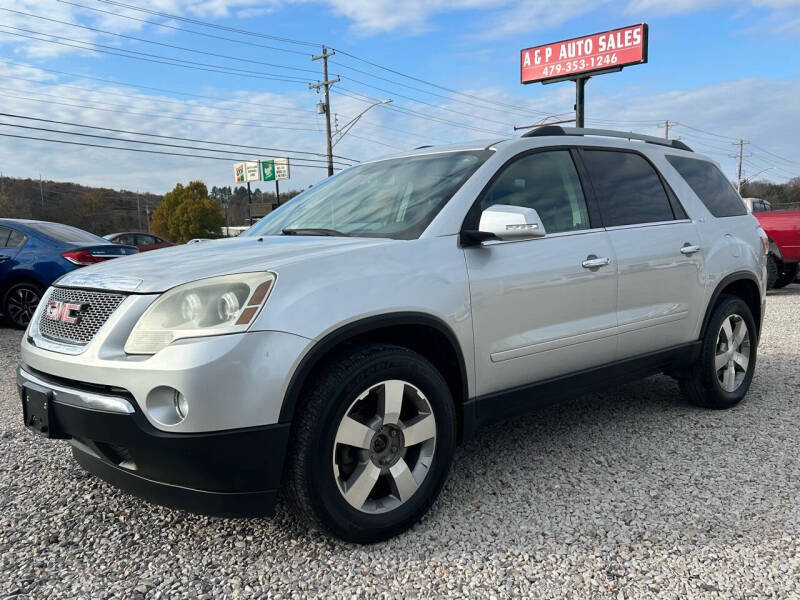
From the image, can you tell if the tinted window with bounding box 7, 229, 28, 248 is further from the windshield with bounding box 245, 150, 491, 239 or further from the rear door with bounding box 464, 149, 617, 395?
the rear door with bounding box 464, 149, 617, 395

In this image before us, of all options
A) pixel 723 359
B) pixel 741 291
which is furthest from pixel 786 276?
pixel 723 359

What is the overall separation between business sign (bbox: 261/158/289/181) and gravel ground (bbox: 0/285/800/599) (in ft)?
180

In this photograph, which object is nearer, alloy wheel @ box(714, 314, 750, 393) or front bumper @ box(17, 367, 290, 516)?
front bumper @ box(17, 367, 290, 516)

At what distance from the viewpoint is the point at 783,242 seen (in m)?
10.8

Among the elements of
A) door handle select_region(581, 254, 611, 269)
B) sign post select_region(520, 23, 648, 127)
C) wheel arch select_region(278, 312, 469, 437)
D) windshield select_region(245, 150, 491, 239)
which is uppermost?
sign post select_region(520, 23, 648, 127)

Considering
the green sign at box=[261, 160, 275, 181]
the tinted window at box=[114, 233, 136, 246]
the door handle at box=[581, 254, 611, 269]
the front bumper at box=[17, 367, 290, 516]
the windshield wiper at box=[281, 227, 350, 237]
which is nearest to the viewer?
the front bumper at box=[17, 367, 290, 516]

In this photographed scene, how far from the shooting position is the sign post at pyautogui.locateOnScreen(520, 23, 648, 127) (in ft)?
91.4

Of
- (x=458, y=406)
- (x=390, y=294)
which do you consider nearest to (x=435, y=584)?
(x=458, y=406)

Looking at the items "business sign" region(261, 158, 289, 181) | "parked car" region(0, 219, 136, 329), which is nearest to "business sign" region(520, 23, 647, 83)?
"parked car" region(0, 219, 136, 329)

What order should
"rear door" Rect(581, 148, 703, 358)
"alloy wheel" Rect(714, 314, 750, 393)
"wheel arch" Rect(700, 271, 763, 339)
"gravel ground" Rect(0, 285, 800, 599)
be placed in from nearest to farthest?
1. "gravel ground" Rect(0, 285, 800, 599)
2. "rear door" Rect(581, 148, 703, 358)
3. "wheel arch" Rect(700, 271, 763, 339)
4. "alloy wheel" Rect(714, 314, 750, 393)

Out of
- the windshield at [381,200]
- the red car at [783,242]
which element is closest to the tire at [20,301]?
the windshield at [381,200]

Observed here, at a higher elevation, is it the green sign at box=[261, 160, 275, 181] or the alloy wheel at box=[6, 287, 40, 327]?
the green sign at box=[261, 160, 275, 181]

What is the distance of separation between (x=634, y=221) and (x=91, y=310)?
113 inches

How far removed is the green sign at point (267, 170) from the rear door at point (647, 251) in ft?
183
